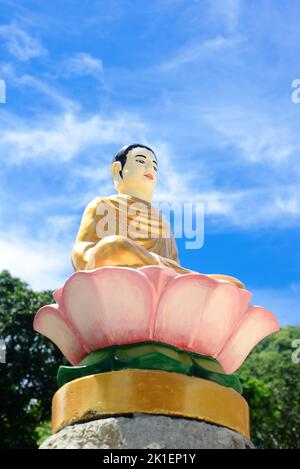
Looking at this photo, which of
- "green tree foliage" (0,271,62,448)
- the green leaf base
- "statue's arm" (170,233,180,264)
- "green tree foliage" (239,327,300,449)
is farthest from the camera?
"green tree foliage" (239,327,300,449)

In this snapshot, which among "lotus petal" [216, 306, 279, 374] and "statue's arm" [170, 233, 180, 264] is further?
"statue's arm" [170, 233, 180, 264]

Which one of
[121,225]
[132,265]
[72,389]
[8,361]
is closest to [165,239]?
[121,225]

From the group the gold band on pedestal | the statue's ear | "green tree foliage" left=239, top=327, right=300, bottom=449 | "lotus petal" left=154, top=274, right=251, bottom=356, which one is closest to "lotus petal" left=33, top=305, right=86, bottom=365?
the gold band on pedestal

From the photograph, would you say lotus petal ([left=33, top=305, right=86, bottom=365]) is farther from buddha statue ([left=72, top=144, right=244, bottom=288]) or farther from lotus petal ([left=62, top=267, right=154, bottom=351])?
buddha statue ([left=72, top=144, right=244, bottom=288])

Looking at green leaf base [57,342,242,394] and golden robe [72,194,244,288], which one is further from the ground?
golden robe [72,194,244,288]

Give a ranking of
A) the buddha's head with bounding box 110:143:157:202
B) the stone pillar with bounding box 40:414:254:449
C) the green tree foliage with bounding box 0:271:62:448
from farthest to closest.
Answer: the green tree foliage with bounding box 0:271:62:448 < the buddha's head with bounding box 110:143:157:202 < the stone pillar with bounding box 40:414:254:449

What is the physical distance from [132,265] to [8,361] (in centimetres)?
1043

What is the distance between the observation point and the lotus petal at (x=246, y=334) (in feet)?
15.4

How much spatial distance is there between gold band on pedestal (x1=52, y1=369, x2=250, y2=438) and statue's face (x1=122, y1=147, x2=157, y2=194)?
244cm

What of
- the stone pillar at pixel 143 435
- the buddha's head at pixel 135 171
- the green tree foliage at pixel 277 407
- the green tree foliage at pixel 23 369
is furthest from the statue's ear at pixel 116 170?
the green tree foliage at pixel 277 407

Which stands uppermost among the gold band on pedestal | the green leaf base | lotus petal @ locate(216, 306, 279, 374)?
lotus petal @ locate(216, 306, 279, 374)

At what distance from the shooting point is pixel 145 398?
406 cm

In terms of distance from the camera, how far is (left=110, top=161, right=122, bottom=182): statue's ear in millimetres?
6371
